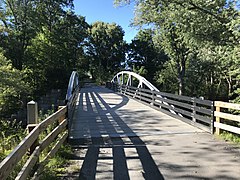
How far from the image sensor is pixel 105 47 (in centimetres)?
5753

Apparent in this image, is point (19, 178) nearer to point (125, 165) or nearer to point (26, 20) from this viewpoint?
point (125, 165)

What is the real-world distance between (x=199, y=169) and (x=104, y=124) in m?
4.50

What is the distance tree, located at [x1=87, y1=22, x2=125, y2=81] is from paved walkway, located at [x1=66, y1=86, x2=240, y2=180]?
163 ft

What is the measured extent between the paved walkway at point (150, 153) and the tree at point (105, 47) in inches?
1952

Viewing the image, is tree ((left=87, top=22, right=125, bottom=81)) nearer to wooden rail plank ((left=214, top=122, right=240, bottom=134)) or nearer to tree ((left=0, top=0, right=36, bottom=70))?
tree ((left=0, top=0, right=36, bottom=70))

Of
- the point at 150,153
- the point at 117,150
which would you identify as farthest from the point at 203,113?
the point at 117,150

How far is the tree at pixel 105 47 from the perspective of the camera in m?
57.1

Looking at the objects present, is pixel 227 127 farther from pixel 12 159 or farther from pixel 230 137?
pixel 12 159

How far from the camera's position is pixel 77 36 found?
4675cm

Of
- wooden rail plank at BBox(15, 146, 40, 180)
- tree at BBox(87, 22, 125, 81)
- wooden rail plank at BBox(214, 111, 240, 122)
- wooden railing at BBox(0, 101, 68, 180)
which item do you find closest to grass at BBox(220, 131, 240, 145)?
wooden rail plank at BBox(214, 111, 240, 122)

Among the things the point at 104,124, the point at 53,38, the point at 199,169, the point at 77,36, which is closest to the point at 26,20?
the point at 53,38

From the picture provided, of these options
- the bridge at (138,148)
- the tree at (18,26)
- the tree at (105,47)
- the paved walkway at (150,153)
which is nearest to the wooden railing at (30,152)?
the bridge at (138,148)

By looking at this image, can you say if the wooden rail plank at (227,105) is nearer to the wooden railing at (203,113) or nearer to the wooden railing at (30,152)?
the wooden railing at (203,113)

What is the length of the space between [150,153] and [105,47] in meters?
53.5
